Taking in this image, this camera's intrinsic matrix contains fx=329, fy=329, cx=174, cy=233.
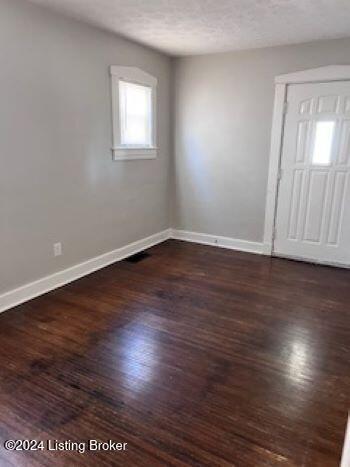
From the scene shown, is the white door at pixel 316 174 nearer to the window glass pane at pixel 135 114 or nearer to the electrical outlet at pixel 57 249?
the window glass pane at pixel 135 114

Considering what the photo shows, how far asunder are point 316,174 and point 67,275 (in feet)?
9.77

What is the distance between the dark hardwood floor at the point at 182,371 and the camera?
156 cm

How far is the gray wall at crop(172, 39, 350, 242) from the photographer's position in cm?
386

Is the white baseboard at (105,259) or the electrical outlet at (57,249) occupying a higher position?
the electrical outlet at (57,249)

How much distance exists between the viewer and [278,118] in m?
3.87

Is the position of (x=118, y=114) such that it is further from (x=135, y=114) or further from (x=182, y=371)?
(x=182, y=371)

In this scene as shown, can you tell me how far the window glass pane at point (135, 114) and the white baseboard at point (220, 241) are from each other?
1417mm

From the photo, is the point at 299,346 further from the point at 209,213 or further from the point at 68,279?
the point at 209,213

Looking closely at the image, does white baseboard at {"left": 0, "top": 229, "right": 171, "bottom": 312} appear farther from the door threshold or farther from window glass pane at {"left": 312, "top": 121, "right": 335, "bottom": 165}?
window glass pane at {"left": 312, "top": 121, "right": 335, "bottom": 165}

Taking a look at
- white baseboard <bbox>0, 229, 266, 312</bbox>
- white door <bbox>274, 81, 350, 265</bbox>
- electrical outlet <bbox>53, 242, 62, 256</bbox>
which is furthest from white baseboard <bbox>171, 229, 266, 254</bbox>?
electrical outlet <bbox>53, 242, 62, 256</bbox>

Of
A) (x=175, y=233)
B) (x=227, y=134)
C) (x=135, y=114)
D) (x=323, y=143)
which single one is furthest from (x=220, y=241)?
(x=135, y=114)

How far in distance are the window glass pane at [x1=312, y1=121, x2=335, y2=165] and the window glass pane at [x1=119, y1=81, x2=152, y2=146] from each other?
6.60ft

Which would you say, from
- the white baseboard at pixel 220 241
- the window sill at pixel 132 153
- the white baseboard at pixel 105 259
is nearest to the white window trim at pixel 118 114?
the window sill at pixel 132 153

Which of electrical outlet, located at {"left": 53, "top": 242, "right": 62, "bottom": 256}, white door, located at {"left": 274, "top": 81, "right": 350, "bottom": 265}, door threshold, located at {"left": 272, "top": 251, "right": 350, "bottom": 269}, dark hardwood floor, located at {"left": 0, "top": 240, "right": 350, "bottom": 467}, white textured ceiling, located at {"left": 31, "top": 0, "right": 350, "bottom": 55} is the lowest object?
dark hardwood floor, located at {"left": 0, "top": 240, "right": 350, "bottom": 467}
